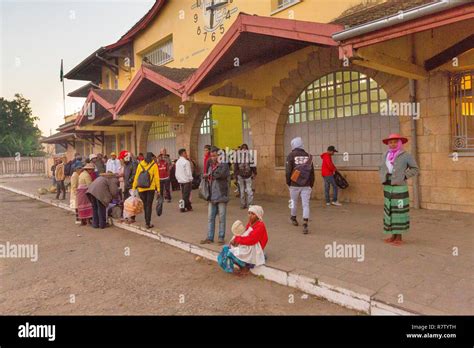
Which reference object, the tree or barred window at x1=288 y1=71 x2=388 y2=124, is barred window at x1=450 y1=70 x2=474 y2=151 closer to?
barred window at x1=288 y1=71 x2=388 y2=124

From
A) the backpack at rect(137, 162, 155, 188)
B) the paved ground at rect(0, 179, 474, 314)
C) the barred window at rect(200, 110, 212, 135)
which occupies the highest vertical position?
the barred window at rect(200, 110, 212, 135)

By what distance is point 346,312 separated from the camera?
143 inches

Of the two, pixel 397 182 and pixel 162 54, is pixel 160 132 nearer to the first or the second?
pixel 162 54

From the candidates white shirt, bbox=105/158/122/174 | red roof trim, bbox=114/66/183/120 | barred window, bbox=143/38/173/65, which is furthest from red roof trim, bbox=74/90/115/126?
barred window, bbox=143/38/173/65

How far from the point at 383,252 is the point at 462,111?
4069mm

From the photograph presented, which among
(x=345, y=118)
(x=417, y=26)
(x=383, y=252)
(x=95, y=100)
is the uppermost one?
(x=95, y=100)

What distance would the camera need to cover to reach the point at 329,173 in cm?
877

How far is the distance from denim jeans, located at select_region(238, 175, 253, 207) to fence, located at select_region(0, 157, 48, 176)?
115 ft

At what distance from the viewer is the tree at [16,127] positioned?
138ft

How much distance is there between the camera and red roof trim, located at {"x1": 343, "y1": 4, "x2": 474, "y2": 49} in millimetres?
4547

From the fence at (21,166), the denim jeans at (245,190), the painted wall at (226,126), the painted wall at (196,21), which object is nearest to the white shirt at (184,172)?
the denim jeans at (245,190)

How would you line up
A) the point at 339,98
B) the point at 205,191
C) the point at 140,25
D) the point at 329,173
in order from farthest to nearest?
the point at 140,25
the point at 339,98
the point at 329,173
the point at 205,191

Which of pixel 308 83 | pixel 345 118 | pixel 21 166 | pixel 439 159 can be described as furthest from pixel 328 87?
pixel 21 166
